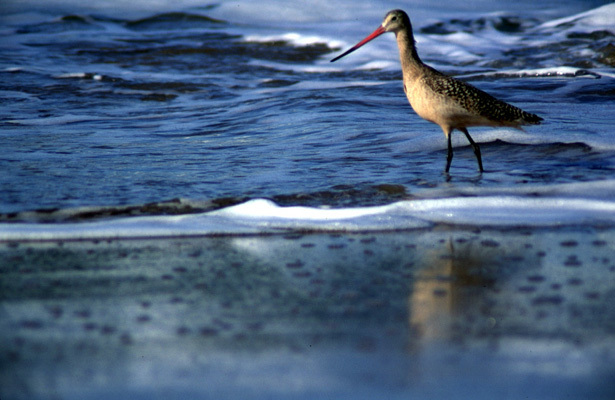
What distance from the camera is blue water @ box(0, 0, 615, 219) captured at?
14.1 feet

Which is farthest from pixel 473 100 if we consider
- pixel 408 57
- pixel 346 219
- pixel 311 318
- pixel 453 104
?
pixel 311 318

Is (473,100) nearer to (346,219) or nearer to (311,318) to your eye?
(346,219)

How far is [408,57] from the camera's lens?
4965 mm

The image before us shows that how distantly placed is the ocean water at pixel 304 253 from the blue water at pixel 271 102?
4cm

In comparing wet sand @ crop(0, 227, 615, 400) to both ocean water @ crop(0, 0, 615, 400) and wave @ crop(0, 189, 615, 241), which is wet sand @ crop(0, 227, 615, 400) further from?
wave @ crop(0, 189, 615, 241)

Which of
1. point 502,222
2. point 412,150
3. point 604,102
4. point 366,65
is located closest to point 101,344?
point 502,222

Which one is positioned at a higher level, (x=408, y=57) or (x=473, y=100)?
(x=408, y=57)

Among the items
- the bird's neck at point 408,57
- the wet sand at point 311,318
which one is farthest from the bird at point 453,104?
the wet sand at point 311,318

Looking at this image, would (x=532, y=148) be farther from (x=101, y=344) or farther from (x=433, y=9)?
(x=433, y=9)

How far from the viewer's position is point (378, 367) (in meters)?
1.77

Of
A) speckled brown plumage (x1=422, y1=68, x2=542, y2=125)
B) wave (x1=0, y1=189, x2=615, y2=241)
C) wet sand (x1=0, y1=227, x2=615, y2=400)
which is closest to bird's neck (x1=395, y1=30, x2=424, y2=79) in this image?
speckled brown plumage (x1=422, y1=68, x2=542, y2=125)

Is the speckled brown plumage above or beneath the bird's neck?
beneath

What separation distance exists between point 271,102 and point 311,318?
647cm

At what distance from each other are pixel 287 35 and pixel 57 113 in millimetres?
8653
